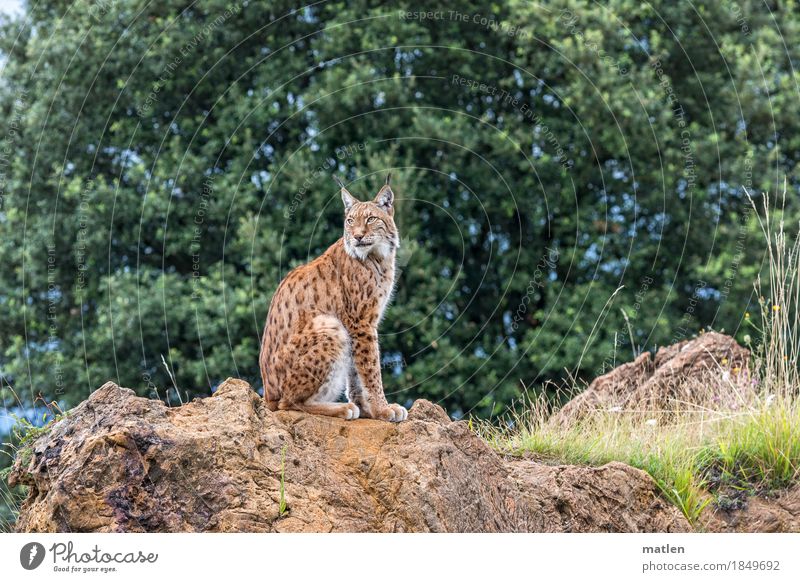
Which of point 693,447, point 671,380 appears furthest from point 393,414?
point 671,380

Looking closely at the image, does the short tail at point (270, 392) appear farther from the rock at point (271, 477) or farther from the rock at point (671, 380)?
the rock at point (671, 380)

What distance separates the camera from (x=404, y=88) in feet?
55.9

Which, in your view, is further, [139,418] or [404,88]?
[404,88]

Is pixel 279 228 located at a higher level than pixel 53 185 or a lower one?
lower

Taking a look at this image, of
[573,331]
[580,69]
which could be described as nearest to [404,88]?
[580,69]

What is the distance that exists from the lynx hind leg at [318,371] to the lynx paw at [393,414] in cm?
22

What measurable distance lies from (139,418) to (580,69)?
474 inches

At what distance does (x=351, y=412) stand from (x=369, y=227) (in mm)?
1510

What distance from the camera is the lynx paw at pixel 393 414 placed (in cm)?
794

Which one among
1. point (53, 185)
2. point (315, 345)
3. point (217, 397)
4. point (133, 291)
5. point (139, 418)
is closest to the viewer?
point (139, 418)

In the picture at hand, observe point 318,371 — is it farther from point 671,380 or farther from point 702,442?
point 671,380

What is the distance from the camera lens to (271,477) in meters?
6.94

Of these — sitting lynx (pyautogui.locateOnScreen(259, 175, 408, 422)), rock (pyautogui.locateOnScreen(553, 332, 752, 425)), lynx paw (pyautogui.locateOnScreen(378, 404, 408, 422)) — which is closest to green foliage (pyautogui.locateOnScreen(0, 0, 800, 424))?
rock (pyautogui.locateOnScreen(553, 332, 752, 425))

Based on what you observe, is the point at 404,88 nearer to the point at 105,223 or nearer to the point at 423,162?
the point at 423,162
